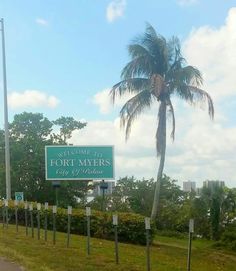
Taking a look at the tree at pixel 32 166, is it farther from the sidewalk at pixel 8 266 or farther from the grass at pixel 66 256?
the sidewalk at pixel 8 266

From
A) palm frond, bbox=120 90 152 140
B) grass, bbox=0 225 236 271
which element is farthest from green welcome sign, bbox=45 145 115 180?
grass, bbox=0 225 236 271

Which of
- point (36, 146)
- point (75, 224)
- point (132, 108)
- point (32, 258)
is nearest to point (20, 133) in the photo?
point (36, 146)

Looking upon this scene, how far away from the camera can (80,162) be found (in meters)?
26.2

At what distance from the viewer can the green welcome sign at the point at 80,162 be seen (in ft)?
85.3

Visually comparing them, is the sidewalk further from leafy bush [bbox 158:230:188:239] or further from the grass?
leafy bush [bbox 158:230:188:239]

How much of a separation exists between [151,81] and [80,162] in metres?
5.77

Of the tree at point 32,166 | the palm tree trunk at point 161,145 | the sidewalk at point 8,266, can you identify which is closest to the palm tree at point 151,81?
the palm tree trunk at point 161,145

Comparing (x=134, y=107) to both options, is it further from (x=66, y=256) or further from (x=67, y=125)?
(x=66, y=256)

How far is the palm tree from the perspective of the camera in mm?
28812

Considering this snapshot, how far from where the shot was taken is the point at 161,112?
2920cm

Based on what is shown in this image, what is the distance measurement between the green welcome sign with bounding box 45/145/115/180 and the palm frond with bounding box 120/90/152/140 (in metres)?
2.76

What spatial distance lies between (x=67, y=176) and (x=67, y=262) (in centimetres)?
1480

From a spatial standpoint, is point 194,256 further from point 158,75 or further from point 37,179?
point 37,179

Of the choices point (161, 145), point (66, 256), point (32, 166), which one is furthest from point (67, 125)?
point (66, 256)
